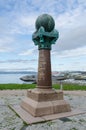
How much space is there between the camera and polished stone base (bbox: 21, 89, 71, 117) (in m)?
6.93

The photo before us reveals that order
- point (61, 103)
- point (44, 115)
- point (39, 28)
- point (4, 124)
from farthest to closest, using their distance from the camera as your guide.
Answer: point (39, 28) < point (61, 103) < point (44, 115) < point (4, 124)

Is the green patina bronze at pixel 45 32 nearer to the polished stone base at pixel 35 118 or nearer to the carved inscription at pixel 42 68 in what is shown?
the carved inscription at pixel 42 68

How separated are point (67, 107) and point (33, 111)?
1405 mm

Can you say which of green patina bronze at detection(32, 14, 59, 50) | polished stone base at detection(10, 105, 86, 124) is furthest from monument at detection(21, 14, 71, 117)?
polished stone base at detection(10, 105, 86, 124)

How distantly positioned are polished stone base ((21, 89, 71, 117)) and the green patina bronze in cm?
184

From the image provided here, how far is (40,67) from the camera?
7.83 m

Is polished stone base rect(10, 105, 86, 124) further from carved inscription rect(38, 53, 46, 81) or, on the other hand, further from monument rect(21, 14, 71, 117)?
carved inscription rect(38, 53, 46, 81)

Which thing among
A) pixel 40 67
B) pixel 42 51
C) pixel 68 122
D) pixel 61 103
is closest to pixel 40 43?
pixel 42 51

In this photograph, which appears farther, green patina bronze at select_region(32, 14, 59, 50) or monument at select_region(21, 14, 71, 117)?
green patina bronze at select_region(32, 14, 59, 50)

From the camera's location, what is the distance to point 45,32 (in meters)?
7.70

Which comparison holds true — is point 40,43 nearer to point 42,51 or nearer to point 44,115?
point 42,51

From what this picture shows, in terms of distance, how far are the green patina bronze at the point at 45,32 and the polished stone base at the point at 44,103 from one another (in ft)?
6.04

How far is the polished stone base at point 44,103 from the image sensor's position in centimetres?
693

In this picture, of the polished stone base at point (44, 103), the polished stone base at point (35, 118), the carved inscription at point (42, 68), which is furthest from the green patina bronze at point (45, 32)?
the polished stone base at point (35, 118)
